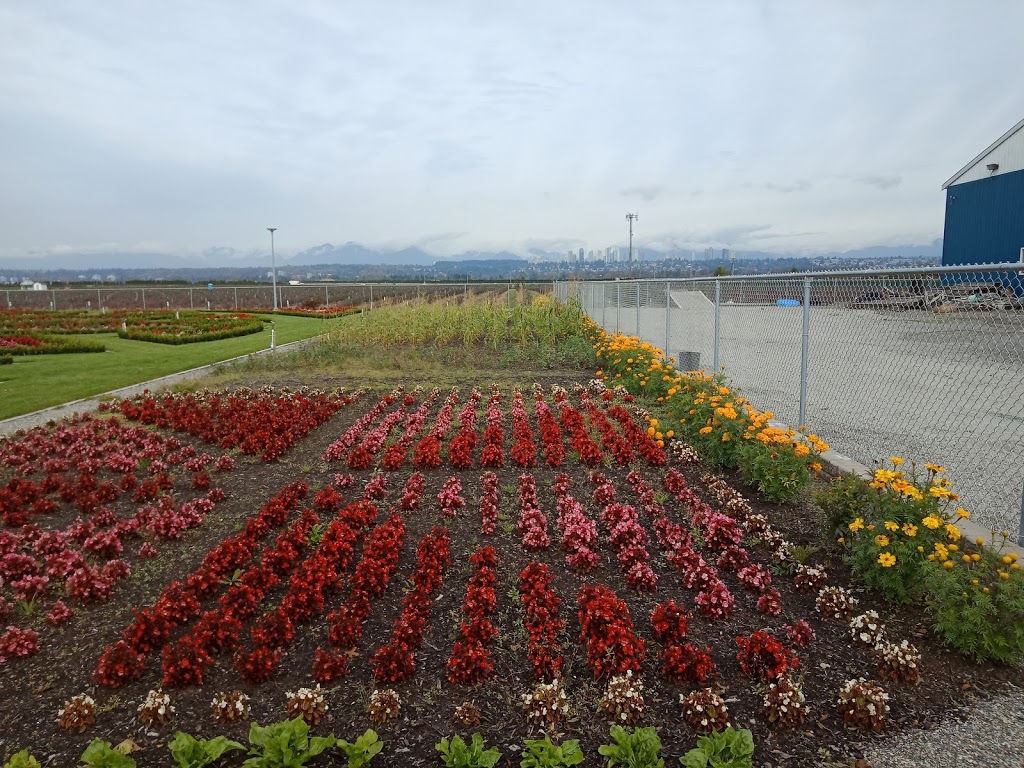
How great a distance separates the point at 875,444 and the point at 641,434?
2720 mm

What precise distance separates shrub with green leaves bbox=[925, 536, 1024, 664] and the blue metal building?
2818 cm

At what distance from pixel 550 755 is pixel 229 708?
1566 mm

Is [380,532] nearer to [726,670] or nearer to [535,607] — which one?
[535,607]

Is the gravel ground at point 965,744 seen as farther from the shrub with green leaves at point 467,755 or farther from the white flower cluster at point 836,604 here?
the shrub with green leaves at point 467,755

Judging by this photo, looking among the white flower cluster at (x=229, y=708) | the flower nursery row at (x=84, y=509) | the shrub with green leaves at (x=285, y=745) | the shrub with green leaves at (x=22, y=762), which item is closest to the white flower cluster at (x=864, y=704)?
the shrub with green leaves at (x=285, y=745)

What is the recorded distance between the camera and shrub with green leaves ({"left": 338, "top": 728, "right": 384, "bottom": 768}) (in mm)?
2604

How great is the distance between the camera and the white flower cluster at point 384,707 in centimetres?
295

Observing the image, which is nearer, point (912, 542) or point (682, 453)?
point (912, 542)

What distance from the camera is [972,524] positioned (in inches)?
181

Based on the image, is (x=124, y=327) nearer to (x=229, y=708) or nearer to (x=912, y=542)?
(x=229, y=708)

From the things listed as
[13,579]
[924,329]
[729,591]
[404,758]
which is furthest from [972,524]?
[13,579]

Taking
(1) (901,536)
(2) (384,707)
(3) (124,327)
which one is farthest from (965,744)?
(3) (124,327)

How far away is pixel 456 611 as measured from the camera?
3932 millimetres

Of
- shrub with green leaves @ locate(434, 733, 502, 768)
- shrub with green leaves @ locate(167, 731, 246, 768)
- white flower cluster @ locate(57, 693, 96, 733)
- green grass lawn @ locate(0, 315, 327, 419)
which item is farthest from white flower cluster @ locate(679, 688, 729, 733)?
green grass lawn @ locate(0, 315, 327, 419)
